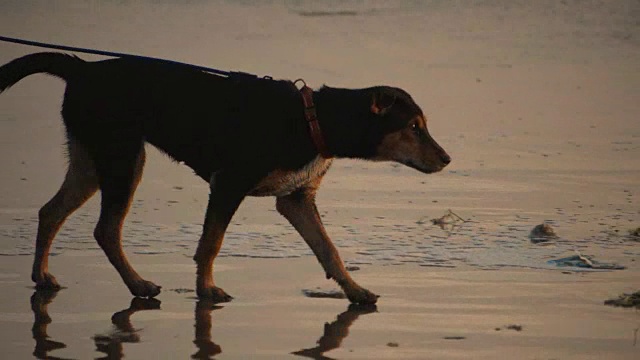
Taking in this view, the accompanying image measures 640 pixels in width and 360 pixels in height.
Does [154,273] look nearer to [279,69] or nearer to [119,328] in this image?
[119,328]

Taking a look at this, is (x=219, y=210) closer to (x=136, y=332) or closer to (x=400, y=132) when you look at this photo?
(x=400, y=132)

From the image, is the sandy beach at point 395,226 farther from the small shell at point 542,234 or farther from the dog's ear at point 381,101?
the dog's ear at point 381,101

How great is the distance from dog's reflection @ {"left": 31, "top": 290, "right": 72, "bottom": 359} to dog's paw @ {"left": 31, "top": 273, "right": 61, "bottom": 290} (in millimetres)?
41

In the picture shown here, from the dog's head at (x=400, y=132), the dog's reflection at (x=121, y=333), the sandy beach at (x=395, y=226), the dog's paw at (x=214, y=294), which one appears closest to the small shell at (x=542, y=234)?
the sandy beach at (x=395, y=226)

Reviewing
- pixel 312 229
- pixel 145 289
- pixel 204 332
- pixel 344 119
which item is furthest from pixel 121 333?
pixel 344 119

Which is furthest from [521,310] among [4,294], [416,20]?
[416,20]

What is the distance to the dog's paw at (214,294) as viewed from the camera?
25.9 ft

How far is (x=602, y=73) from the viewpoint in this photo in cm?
1702

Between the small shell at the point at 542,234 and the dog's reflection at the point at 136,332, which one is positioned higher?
the small shell at the point at 542,234

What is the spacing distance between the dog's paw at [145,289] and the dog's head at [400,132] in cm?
128

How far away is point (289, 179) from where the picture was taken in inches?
320

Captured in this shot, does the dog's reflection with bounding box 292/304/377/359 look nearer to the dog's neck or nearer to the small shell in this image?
the dog's neck

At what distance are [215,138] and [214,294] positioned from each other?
83cm

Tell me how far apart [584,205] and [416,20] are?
10.7 meters
